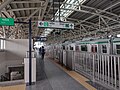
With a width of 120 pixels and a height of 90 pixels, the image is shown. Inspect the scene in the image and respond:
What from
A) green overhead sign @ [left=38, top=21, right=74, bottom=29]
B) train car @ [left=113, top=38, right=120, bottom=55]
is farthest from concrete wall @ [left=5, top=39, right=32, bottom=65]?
train car @ [left=113, top=38, right=120, bottom=55]

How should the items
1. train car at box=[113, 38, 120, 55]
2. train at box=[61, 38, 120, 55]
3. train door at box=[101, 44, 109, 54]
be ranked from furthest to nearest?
train door at box=[101, 44, 109, 54] < train at box=[61, 38, 120, 55] < train car at box=[113, 38, 120, 55]

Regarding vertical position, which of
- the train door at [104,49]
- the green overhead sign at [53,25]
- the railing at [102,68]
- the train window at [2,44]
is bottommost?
the railing at [102,68]

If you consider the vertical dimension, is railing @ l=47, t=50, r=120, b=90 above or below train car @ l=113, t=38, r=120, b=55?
below

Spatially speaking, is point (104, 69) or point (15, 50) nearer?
point (104, 69)

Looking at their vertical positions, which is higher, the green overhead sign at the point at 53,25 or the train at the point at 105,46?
the green overhead sign at the point at 53,25

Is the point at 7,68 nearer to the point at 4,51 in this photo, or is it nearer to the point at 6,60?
the point at 6,60

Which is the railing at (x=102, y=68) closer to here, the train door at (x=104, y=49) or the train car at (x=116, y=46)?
the train door at (x=104, y=49)

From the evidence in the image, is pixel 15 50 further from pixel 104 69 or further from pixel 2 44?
pixel 104 69

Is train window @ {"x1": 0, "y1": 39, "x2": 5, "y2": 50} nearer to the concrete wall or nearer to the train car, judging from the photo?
the concrete wall

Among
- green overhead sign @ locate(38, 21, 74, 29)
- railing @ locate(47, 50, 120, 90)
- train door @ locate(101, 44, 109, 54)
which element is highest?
green overhead sign @ locate(38, 21, 74, 29)

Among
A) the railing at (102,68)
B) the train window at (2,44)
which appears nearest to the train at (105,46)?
the railing at (102,68)

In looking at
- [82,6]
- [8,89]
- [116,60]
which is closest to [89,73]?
[116,60]

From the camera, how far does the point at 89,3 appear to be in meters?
8.77

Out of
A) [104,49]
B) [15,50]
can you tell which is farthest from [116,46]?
[15,50]
